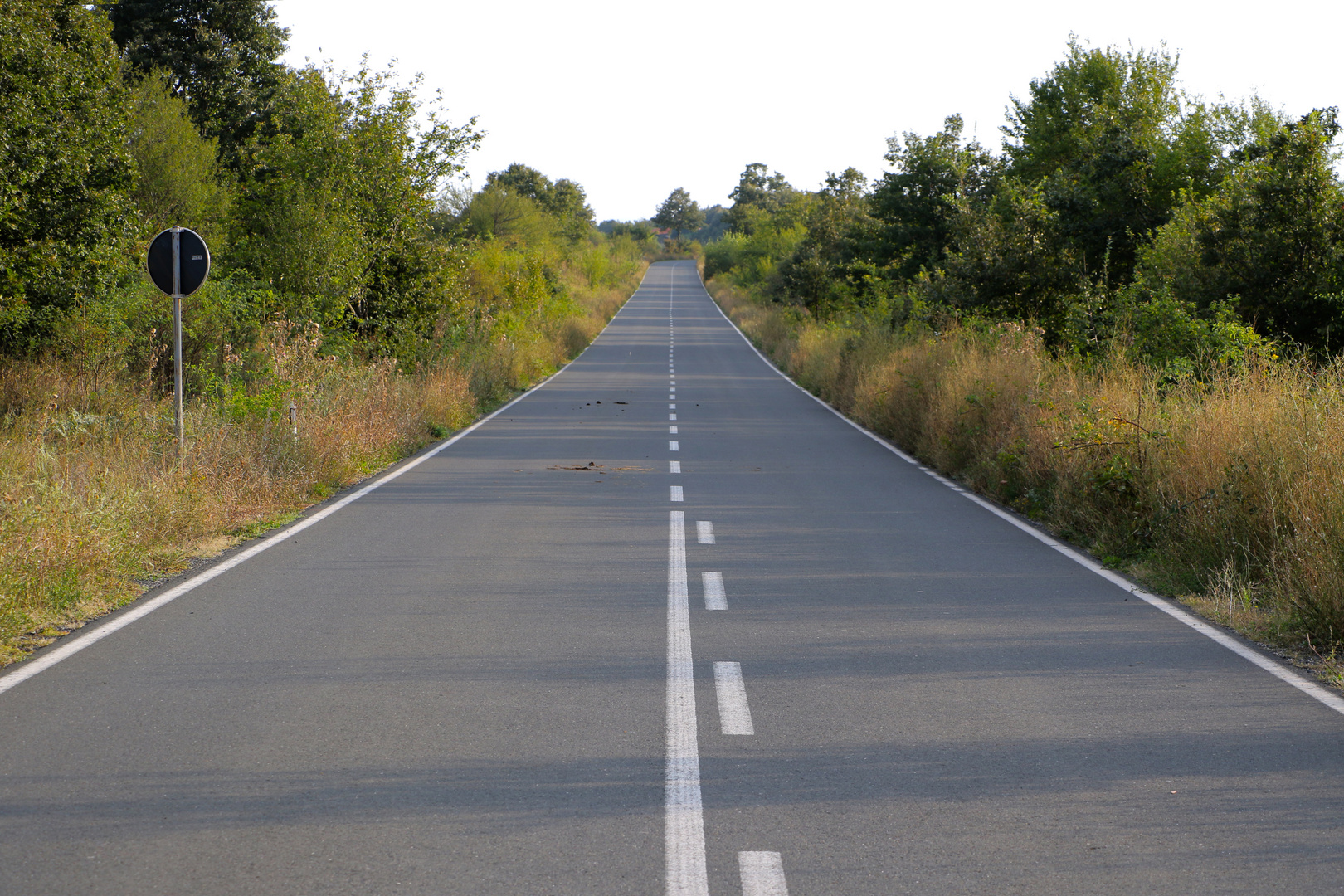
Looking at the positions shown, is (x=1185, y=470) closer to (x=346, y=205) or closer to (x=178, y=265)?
(x=178, y=265)

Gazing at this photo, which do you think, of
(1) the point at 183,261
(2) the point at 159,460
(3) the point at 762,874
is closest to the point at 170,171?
(1) the point at 183,261

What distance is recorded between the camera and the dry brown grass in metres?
7.42

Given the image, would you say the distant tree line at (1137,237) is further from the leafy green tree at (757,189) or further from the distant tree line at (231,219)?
the leafy green tree at (757,189)

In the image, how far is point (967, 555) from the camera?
995 cm

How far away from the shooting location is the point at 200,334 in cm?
1930

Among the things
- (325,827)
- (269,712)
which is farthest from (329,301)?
(325,827)

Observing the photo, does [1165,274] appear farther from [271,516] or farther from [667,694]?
[667,694]

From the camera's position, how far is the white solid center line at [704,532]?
10617 mm

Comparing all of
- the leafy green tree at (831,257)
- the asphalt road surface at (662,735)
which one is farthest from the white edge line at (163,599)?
Result: the leafy green tree at (831,257)

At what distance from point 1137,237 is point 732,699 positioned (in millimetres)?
19581

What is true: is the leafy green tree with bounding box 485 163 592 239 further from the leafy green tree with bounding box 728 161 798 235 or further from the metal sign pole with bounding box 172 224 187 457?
the metal sign pole with bounding box 172 224 187 457

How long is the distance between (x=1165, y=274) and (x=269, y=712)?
57.9 feet

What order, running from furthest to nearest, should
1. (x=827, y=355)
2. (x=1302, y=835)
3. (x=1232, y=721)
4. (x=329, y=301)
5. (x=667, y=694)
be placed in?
(x=827, y=355)
(x=329, y=301)
(x=667, y=694)
(x=1232, y=721)
(x=1302, y=835)

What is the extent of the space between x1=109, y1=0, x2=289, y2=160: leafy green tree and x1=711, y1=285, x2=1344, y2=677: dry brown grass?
111 ft
